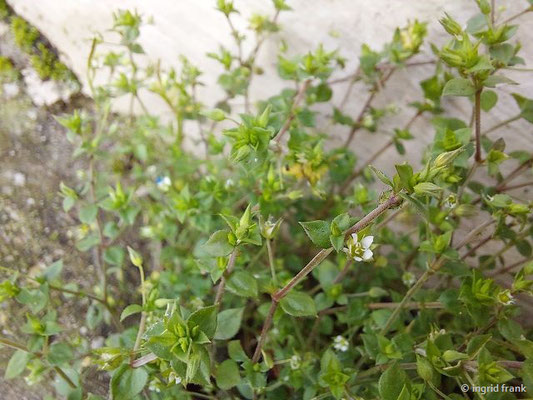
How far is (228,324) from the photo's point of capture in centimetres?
89

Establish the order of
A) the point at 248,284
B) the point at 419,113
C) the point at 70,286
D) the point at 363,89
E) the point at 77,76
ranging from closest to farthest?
the point at 248,284 → the point at 70,286 → the point at 419,113 → the point at 363,89 → the point at 77,76

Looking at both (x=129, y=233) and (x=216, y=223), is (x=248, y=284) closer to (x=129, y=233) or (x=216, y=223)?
(x=216, y=223)

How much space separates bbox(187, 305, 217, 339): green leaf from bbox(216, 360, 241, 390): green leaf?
186 millimetres

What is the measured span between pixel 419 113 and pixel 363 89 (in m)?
0.19

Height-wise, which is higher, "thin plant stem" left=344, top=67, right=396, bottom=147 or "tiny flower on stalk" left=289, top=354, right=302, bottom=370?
"thin plant stem" left=344, top=67, right=396, bottom=147

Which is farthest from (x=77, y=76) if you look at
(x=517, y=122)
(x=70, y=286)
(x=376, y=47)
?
(x=517, y=122)

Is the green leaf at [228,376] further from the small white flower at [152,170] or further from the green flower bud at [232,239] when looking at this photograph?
the small white flower at [152,170]

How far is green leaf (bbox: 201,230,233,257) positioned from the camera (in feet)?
2.47

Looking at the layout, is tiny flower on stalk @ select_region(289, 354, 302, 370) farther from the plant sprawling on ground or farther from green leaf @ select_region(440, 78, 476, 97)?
green leaf @ select_region(440, 78, 476, 97)

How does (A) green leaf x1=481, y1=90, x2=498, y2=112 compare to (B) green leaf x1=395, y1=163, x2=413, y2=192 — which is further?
(A) green leaf x1=481, y1=90, x2=498, y2=112

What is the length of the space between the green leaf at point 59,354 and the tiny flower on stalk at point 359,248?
2.05 ft

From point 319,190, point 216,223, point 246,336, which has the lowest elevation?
point 246,336

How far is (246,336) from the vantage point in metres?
1.29

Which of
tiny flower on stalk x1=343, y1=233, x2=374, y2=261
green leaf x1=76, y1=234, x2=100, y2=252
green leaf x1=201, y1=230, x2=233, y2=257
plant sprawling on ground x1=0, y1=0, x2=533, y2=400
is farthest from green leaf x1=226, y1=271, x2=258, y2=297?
green leaf x1=76, y1=234, x2=100, y2=252
